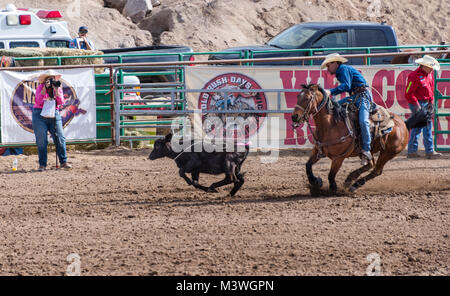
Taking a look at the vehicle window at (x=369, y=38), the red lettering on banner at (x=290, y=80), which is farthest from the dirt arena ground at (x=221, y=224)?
the vehicle window at (x=369, y=38)

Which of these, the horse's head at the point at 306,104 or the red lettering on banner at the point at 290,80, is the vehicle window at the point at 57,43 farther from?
the horse's head at the point at 306,104

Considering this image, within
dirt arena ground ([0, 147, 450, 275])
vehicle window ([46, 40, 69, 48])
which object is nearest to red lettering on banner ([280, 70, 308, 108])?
dirt arena ground ([0, 147, 450, 275])

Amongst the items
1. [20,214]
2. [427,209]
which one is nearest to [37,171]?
[20,214]

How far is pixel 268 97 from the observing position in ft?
41.1

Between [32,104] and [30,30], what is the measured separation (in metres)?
3.94

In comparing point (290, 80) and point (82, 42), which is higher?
point (82, 42)

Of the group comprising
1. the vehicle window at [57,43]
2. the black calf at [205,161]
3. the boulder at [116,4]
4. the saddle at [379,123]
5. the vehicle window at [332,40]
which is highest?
the boulder at [116,4]

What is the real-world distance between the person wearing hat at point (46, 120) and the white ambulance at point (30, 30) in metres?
5.05

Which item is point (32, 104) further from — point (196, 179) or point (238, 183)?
point (238, 183)

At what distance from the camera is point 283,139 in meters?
12.5

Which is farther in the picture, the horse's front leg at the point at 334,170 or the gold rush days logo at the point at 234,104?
the gold rush days logo at the point at 234,104

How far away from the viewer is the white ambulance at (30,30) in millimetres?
15133

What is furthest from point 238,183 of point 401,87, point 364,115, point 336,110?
point 401,87

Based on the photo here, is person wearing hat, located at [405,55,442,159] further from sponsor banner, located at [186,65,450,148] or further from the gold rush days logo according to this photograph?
the gold rush days logo
